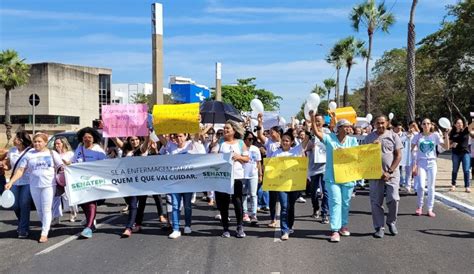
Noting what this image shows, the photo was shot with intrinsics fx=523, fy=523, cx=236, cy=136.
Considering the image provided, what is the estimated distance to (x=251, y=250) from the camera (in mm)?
6859

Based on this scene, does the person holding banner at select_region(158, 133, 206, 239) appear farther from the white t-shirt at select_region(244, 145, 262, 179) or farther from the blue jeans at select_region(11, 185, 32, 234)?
the blue jeans at select_region(11, 185, 32, 234)

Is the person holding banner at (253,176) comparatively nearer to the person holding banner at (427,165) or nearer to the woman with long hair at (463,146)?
the person holding banner at (427,165)

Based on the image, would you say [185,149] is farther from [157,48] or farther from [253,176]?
[157,48]

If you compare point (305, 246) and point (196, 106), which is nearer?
point (305, 246)

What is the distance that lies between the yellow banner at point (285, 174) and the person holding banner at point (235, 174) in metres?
0.38

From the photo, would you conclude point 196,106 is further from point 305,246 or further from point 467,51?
point 467,51

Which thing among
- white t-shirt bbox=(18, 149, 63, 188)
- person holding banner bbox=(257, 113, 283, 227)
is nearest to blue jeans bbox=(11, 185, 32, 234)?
white t-shirt bbox=(18, 149, 63, 188)

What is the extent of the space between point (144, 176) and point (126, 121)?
89 centimetres

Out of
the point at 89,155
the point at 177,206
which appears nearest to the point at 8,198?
the point at 89,155

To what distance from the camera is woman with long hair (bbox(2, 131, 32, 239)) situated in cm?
781

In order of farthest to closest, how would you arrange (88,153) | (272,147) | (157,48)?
(157,48), (272,147), (88,153)

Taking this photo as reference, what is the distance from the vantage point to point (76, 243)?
7504 mm

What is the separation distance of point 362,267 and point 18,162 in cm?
502

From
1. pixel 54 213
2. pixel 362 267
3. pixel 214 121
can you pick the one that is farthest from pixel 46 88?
pixel 362 267
